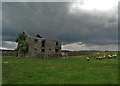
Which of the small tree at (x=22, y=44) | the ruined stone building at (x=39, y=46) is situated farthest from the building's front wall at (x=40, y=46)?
the small tree at (x=22, y=44)

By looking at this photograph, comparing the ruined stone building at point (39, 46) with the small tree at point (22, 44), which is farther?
the small tree at point (22, 44)

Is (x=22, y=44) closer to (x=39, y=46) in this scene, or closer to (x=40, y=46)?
(x=39, y=46)

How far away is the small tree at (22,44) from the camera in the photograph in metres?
99.1

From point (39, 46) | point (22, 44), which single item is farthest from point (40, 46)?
point (22, 44)

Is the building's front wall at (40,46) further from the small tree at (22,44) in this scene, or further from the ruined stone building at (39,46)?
the small tree at (22,44)

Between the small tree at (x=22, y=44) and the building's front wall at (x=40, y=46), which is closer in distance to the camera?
the building's front wall at (x=40, y=46)

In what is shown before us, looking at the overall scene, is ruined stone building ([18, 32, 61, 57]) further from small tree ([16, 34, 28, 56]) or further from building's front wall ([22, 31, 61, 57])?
small tree ([16, 34, 28, 56])

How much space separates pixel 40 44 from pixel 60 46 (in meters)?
11.7

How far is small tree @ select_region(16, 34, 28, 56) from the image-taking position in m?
99.1

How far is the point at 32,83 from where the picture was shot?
33.8m

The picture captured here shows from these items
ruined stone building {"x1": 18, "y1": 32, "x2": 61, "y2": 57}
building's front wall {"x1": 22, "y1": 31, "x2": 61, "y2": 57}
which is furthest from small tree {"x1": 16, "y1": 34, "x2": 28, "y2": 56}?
building's front wall {"x1": 22, "y1": 31, "x2": 61, "y2": 57}

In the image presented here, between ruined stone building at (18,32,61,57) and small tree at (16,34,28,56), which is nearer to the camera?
ruined stone building at (18,32,61,57)

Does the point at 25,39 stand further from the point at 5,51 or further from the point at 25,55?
the point at 5,51

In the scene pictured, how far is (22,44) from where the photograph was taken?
9994 centimetres
